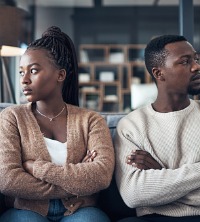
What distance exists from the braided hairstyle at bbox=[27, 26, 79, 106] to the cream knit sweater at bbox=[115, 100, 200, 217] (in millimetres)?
235

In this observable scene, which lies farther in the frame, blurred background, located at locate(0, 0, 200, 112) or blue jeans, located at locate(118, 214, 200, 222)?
blurred background, located at locate(0, 0, 200, 112)

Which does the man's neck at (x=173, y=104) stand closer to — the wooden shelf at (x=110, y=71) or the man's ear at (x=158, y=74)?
the man's ear at (x=158, y=74)

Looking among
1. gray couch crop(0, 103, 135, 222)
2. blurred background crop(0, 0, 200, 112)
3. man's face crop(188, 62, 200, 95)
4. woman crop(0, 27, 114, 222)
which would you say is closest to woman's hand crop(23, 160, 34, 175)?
woman crop(0, 27, 114, 222)

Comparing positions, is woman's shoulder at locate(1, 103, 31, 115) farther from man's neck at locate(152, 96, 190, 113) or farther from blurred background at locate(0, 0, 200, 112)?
blurred background at locate(0, 0, 200, 112)

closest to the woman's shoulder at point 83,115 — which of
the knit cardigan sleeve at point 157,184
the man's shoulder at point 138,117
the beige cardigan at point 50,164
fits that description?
the beige cardigan at point 50,164

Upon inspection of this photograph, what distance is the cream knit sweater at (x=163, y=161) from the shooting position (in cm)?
133

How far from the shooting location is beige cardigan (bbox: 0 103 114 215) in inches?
50.2

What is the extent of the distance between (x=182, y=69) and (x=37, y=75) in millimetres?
545

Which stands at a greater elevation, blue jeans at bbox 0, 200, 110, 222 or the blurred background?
the blurred background

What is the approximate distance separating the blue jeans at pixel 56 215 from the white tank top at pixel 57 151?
0.14 m

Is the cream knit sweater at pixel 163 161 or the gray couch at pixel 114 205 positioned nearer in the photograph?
the cream knit sweater at pixel 163 161

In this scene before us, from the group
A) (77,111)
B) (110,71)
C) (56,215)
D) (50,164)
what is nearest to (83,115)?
(77,111)

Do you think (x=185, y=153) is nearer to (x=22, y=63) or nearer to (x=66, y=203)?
(x=66, y=203)

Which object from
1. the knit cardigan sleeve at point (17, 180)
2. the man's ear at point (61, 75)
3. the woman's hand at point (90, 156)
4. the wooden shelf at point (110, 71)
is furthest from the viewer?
the wooden shelf at point (110, 71)
